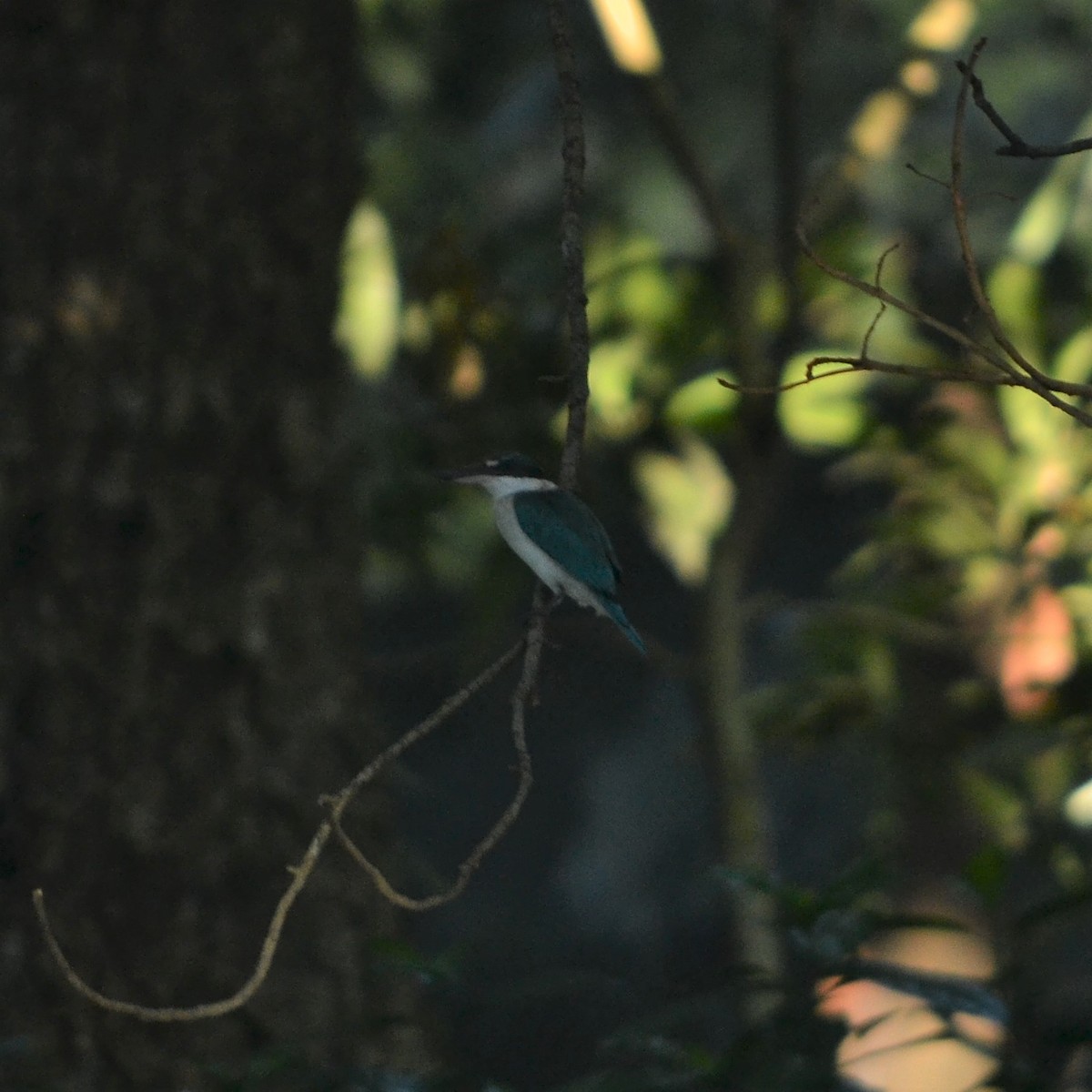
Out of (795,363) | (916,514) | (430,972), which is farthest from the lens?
(916,514)

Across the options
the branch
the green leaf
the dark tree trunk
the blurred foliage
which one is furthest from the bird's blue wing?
the green leaf

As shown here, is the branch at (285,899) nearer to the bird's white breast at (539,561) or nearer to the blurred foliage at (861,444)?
the bird's white breast at (539,561)

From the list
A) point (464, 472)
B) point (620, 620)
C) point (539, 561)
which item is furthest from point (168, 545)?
point (620, 620)

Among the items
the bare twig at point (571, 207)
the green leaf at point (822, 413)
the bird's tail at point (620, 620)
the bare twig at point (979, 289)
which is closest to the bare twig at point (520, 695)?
the bare twig at point (571, 207)

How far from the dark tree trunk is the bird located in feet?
1.98

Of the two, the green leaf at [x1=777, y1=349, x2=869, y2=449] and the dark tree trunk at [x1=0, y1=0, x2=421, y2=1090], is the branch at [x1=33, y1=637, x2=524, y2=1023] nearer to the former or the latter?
the dark tree trunk at [x1=0, y1=0, x2=421, y2=1090]

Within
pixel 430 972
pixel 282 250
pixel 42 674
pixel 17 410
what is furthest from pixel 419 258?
pixel 430 972

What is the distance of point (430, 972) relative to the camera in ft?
6.81

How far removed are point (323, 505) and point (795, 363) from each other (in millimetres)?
1523

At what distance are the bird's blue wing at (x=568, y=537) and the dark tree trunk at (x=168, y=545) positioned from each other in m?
0.74

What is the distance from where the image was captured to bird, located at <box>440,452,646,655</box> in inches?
129

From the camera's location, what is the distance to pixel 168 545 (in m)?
3.64

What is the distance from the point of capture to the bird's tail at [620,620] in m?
3.38

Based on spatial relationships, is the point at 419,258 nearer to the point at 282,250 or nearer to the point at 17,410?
the point at 282,250
